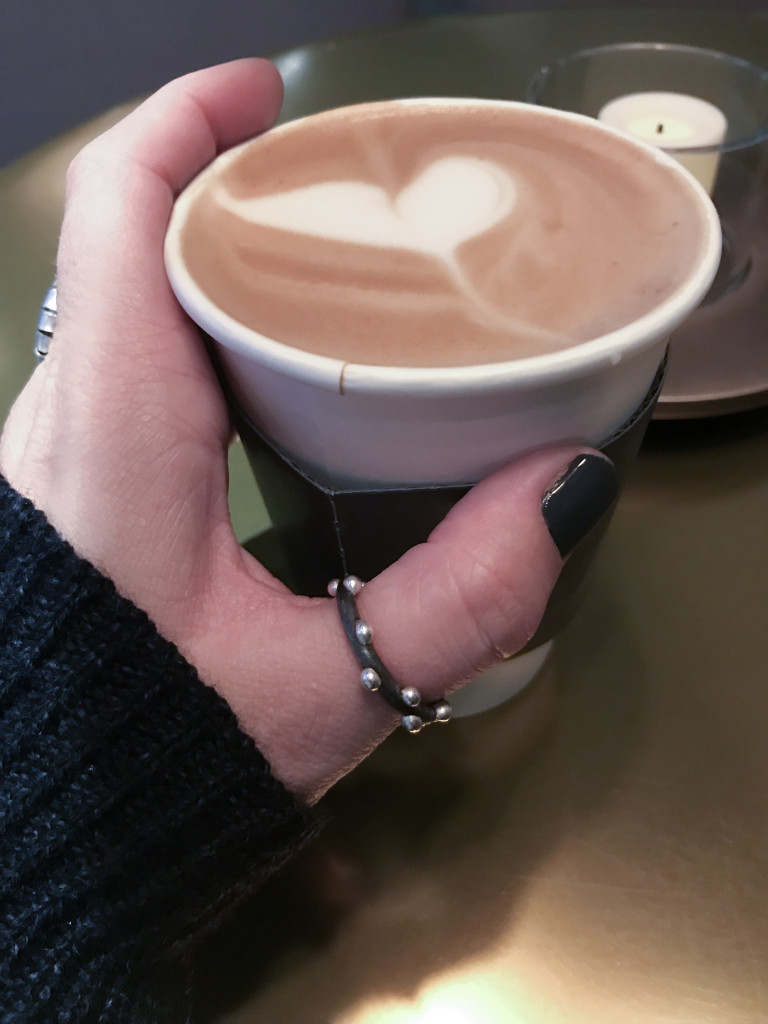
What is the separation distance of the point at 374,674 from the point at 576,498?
0.46 feet

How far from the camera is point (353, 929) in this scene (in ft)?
1.74

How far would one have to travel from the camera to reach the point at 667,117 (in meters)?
1.03

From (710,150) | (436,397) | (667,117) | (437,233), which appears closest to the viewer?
(436,397)

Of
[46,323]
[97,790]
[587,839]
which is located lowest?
[587,839]

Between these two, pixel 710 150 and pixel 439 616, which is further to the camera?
pixel 710 150

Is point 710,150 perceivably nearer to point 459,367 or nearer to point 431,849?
point 459,367

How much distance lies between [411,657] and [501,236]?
269 mm

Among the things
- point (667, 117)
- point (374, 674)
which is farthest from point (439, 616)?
point (667, 117)

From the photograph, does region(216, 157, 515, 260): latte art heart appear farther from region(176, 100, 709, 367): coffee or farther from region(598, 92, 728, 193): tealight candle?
region(598, 92, 728, 193): tealight candle

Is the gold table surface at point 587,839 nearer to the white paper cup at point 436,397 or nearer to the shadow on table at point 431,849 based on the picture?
the shadow on table at point 431,849

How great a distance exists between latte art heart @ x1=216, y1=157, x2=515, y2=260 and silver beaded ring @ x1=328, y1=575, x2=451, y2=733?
22 centimetres

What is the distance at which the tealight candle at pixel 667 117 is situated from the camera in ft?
3.22

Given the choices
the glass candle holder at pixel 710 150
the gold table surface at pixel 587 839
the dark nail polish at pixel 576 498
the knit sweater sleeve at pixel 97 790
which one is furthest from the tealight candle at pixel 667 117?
the knit sweater sleeve at pixel 97 790

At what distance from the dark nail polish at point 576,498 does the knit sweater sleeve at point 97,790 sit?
0.20 m
